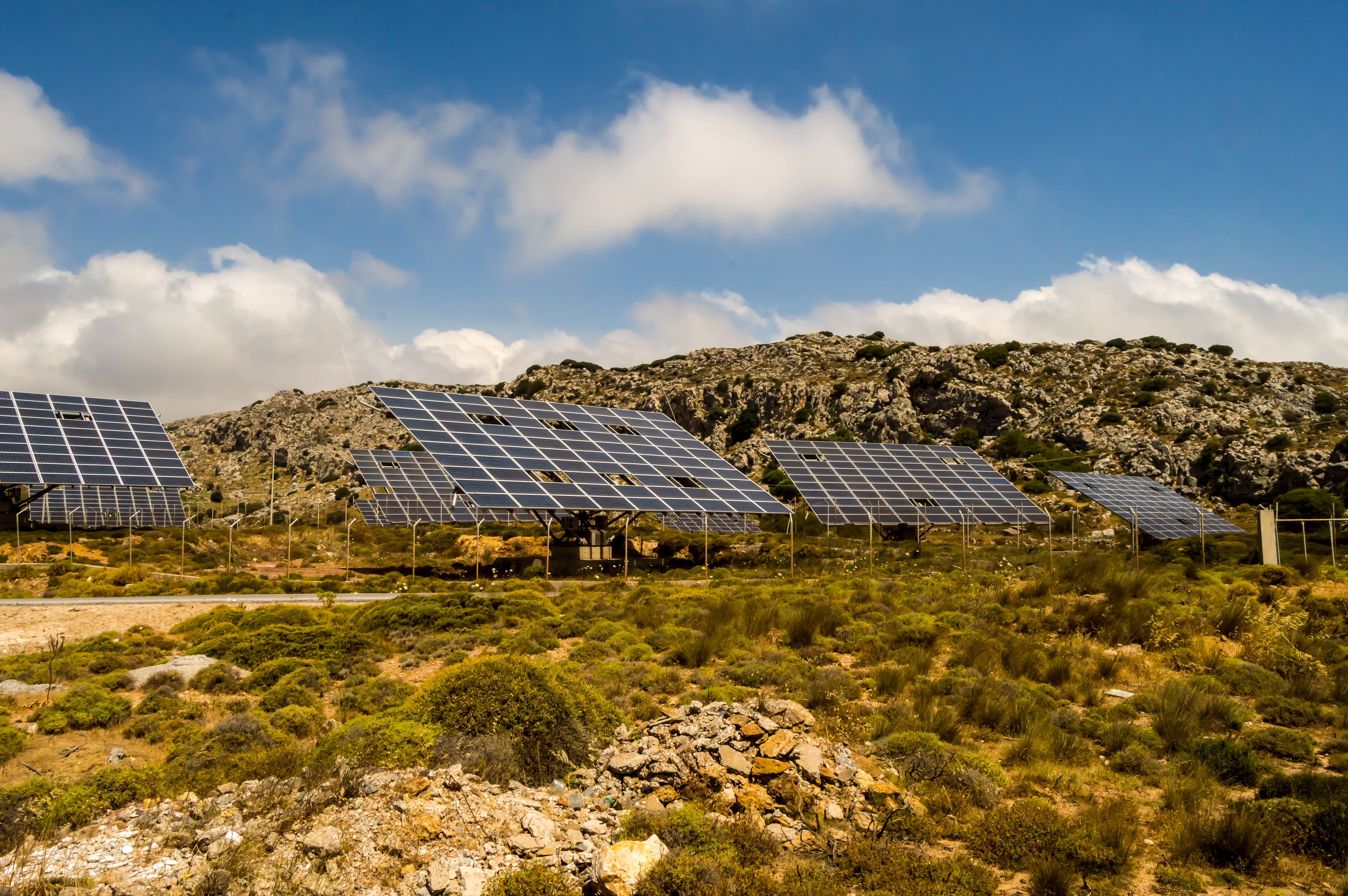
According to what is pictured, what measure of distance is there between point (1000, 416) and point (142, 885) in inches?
3759

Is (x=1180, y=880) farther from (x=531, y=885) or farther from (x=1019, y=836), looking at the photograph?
(x=531, y=885)

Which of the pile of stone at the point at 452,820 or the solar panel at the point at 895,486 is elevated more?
the solar panel at the point at 895,486

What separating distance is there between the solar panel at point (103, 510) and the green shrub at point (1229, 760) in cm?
6559

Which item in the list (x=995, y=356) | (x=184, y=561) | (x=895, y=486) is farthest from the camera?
(x=995, y=356)

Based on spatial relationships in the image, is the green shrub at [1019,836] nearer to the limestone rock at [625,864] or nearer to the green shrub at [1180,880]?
the green shrub at [1180,880]

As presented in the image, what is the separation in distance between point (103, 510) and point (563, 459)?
44.1 m

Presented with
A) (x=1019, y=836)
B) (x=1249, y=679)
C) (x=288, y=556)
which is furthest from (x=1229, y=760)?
(x=288, y=556)

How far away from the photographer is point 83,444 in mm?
43781

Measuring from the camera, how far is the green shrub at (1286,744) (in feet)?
40.6

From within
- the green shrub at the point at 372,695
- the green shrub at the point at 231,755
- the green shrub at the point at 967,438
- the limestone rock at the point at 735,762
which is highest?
the green shrub at the point at 967,438

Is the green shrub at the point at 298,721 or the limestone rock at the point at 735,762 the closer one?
the limestone rock at the point at 735,762

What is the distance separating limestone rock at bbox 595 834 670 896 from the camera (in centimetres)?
795

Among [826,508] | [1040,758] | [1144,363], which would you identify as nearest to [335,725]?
[1040,758]

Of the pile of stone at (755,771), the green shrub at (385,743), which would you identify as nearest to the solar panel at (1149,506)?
the pile of stone at (755,771)
